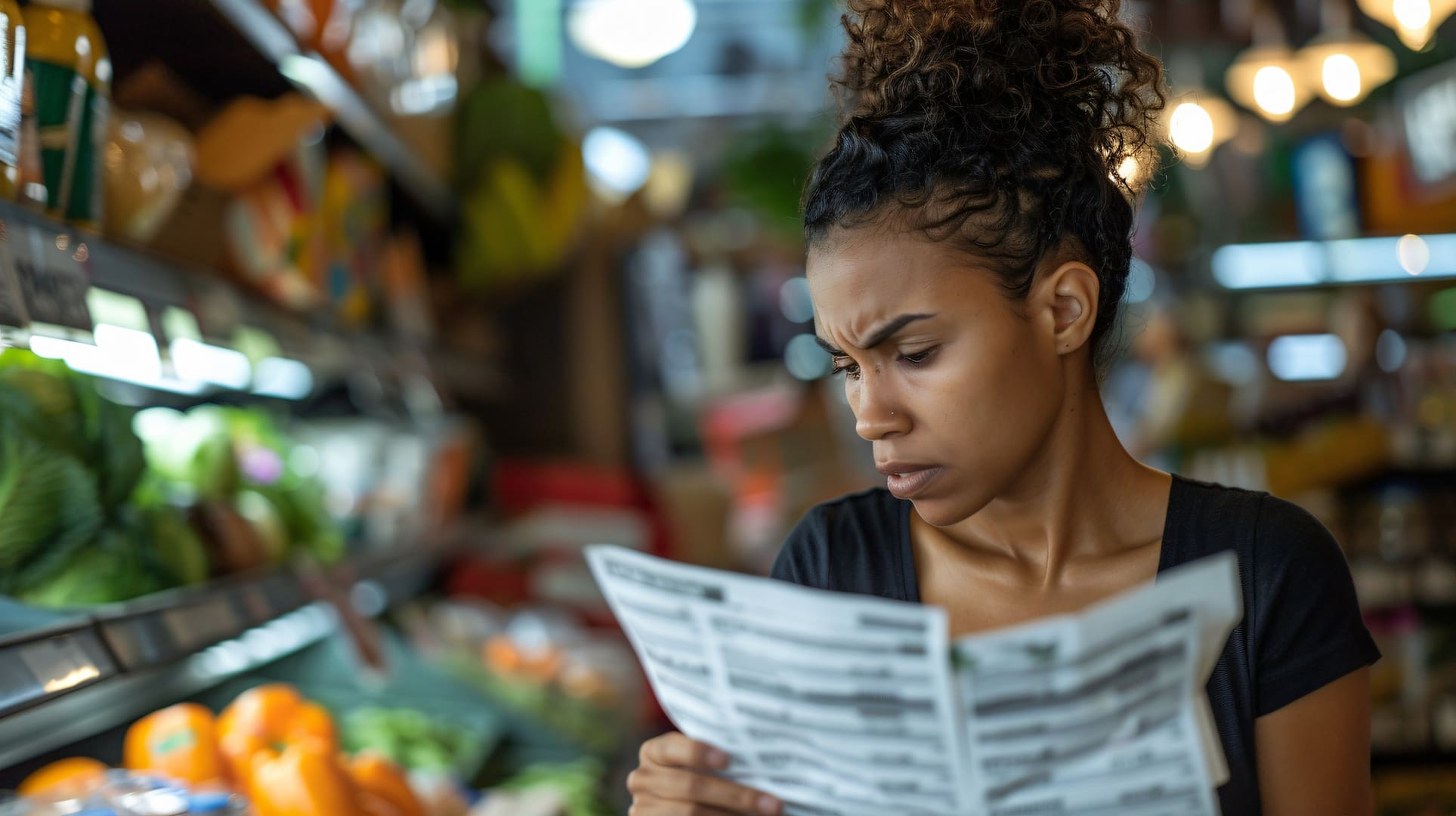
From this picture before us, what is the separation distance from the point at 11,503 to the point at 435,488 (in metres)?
1.75

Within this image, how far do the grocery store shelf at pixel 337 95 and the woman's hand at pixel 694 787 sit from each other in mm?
1229

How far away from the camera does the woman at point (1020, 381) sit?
103cm

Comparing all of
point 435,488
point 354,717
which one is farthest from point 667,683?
point 435,488

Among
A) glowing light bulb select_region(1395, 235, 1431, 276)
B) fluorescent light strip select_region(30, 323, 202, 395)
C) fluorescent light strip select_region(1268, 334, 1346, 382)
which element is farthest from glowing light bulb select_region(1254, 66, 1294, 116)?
fluorescent light strip select_region(30, 323, 202, 395)

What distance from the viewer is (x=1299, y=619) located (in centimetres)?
109

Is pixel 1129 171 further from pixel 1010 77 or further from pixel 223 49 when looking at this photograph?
pixel 223 49

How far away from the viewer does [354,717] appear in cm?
232

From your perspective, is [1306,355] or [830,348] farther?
[1306,355]

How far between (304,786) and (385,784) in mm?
203

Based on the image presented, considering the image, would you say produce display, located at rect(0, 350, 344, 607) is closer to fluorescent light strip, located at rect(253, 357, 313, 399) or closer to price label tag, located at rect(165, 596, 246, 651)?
price label tag, located at rect(165, 596, 246, 651)

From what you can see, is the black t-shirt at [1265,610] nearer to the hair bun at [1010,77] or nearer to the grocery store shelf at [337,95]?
the hair bun at [1010,77]

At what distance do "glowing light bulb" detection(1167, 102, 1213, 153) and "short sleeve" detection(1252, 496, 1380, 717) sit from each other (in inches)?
197

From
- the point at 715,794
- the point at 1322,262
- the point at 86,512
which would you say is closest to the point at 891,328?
the point at 715,794

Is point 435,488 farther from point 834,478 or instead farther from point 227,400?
point 834,478
